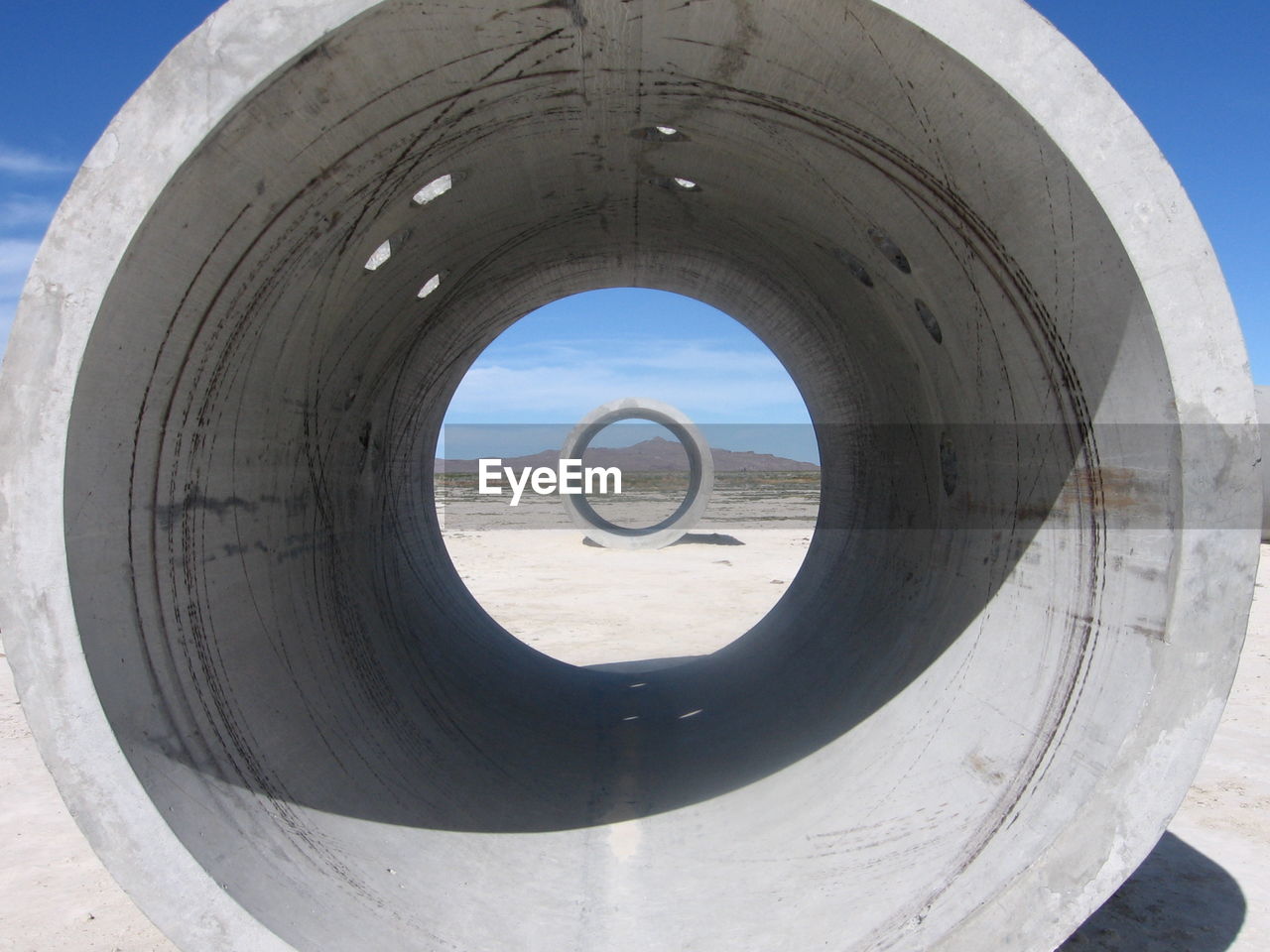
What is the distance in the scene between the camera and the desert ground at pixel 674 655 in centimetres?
337

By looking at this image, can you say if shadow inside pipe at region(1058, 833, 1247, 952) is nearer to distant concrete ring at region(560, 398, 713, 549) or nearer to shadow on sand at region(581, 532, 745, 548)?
distant concrete ring at region(560, 398, 713, 549)

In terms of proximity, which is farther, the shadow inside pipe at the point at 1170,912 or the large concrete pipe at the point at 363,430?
the shadow inside pipe at the point at 1170,912

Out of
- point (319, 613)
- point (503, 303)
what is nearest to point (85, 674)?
point (319, 613)

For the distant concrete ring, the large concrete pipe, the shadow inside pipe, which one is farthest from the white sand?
the distant concrete ring

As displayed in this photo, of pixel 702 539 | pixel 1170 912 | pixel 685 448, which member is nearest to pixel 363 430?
pixel 1170 912

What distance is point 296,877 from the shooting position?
8.84 feet

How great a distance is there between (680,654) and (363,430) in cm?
398

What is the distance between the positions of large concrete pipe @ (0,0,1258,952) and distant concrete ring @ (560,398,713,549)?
10.8m

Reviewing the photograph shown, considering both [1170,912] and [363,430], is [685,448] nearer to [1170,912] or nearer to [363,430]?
[363,430]

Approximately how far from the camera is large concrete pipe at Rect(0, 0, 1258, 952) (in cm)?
222

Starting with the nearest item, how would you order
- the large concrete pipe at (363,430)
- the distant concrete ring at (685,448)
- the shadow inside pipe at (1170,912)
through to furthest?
the large concrete pipe at (363,430) < the shadow inside pipe at (1170,912) < the distant concrete ring at (685,448)

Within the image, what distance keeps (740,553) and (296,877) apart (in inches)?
516

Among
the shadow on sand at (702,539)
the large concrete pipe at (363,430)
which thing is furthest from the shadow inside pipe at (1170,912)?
the shadow on sand at (702,539)

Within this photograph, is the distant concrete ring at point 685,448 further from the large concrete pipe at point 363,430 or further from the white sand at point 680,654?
the large concrete pipe at point 363,430
